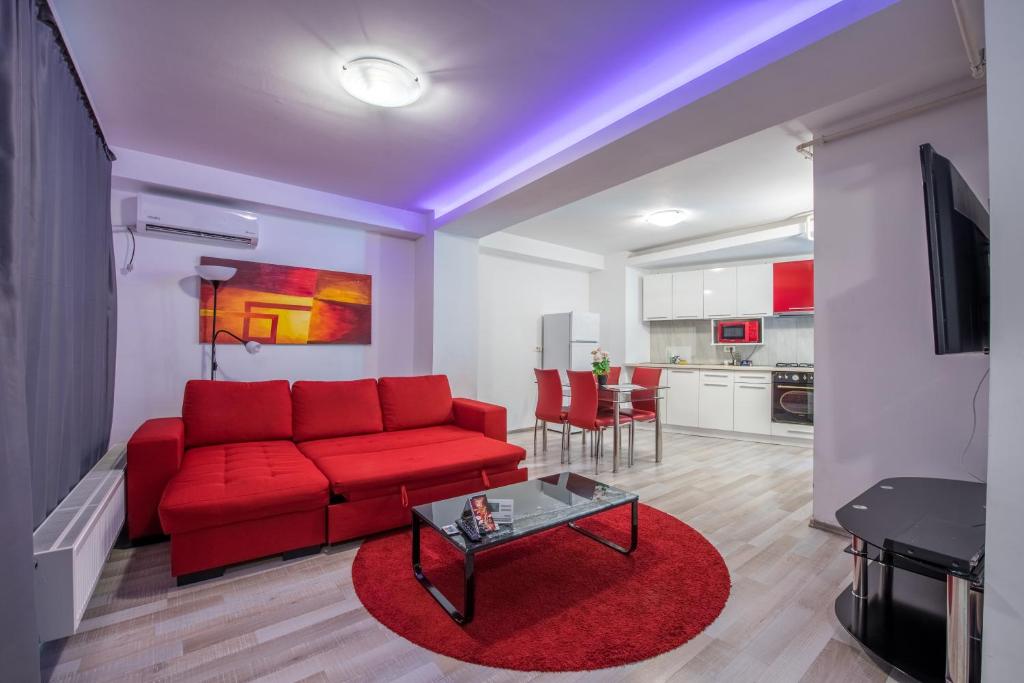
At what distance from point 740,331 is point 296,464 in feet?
17.8

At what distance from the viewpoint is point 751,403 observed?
549cm

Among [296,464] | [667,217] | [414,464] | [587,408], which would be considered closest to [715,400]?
[587,408]

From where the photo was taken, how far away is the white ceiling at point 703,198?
3.26 meters

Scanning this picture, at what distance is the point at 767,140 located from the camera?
3029 millimetres

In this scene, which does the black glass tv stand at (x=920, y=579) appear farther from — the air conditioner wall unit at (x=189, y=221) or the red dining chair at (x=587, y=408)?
the air conditioner wall unit at (x=189, y=221)

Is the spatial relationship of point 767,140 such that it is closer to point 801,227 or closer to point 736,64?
point 736,64

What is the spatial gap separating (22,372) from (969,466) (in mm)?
3979

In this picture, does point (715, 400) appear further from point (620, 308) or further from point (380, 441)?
point (380, 441)

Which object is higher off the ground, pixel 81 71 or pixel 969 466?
pixel 81 71

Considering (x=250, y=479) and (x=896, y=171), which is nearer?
(x=250, y=479)

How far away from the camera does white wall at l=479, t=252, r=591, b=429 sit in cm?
565

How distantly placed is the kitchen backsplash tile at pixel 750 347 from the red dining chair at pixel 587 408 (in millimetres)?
2569

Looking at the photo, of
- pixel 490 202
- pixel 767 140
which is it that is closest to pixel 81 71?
pixel 490 202

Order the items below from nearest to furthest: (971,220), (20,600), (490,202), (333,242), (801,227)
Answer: (20,600) < (971,220) < (490,202) < (333,242) < (801,227)
